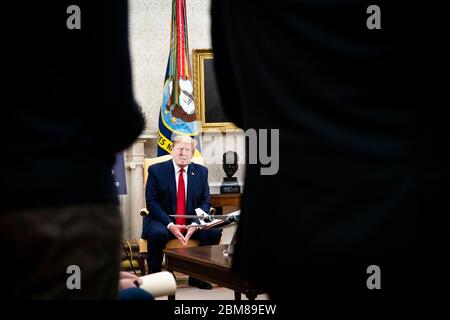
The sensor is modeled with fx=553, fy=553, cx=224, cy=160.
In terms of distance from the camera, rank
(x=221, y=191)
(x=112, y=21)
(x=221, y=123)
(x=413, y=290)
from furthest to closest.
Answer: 1. (x=221, y=123)
2. (x=221, y=191)
3. (x=112, y=21)
4. (x=413, y=290)

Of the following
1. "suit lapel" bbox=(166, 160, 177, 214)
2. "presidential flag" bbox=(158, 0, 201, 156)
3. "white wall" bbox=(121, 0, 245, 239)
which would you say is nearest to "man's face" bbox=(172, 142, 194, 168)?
"suit lapel" bbox=(166, 160, 177, 214)

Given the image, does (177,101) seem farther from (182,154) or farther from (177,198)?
(177,198)

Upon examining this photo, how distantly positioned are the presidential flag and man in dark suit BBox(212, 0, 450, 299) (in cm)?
575

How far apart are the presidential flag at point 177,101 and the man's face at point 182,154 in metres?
0.97

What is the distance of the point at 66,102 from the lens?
3.14 feet

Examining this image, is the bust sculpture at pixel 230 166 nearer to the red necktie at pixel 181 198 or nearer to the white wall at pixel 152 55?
the white wall at pixel 152 55

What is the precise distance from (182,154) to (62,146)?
15.6ft

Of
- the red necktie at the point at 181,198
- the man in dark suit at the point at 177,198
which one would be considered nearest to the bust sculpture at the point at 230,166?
→ the man in dark suit at the point at 177,198

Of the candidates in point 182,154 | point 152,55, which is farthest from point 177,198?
point 152,55

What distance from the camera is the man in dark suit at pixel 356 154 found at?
880 millimetres

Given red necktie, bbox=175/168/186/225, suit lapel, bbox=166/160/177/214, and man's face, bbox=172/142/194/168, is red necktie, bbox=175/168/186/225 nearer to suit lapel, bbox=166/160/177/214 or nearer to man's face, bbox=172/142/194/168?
suit lapel, bbox=166/160/177/214
